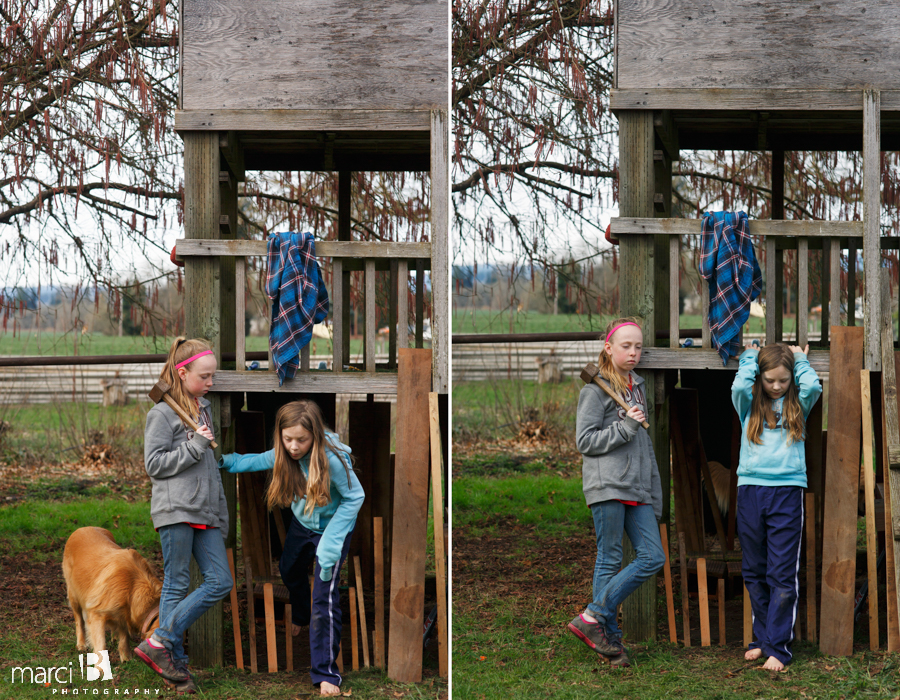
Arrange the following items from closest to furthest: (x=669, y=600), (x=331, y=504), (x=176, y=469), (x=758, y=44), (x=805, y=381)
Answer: (x=176, y=469) → (x=805, y=381) → (x=331, y=504) → (x=758, y=44) → (x=669, y=600)

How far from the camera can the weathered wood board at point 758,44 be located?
546 centimetres

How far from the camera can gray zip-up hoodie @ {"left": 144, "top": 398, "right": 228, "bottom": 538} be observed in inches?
192

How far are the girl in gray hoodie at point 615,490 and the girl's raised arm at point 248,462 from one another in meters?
1.82

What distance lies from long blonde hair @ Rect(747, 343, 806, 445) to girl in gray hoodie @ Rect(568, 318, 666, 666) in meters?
0.62

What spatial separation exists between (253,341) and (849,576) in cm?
1883

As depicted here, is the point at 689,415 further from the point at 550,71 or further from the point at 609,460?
the point at 550,71

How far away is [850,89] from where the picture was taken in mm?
5453

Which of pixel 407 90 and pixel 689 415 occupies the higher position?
pixel 407 90

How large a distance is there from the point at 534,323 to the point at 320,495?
57.8ft

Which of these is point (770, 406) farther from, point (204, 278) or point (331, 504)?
point (204, 278)

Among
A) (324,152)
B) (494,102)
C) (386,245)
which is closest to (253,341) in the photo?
(494,102)

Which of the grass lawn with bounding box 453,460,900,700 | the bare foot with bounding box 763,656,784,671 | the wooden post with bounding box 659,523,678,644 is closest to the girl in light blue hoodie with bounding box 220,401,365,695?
the grass lawn with bounding box 453,460,900,700

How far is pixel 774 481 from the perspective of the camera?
5.11 m

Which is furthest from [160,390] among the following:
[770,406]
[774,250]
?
[774,250]
